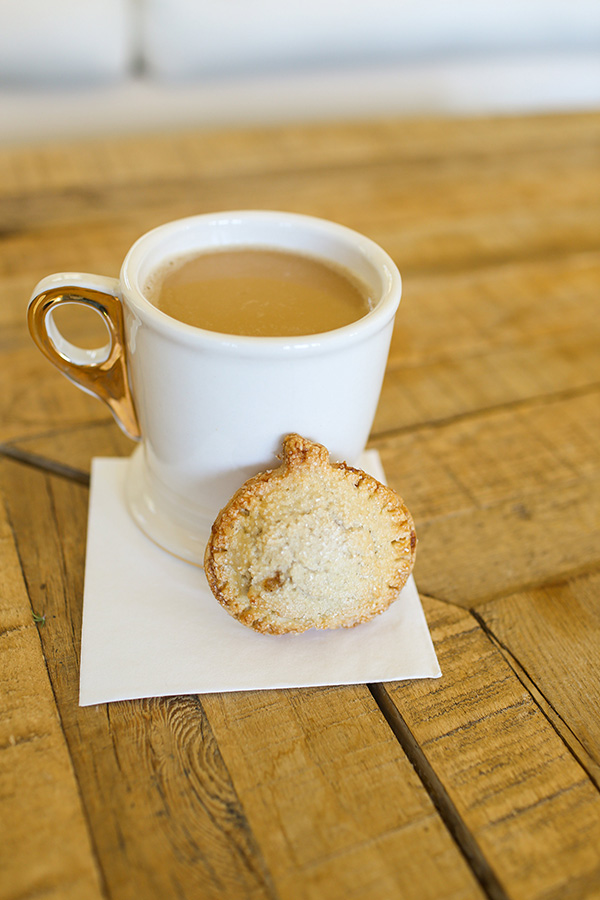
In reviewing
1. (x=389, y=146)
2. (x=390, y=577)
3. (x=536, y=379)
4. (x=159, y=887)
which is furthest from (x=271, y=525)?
(x=389, y=146)

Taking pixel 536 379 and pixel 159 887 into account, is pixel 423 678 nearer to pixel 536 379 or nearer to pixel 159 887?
pixel 159 887

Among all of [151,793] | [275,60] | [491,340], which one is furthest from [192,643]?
[275,60]

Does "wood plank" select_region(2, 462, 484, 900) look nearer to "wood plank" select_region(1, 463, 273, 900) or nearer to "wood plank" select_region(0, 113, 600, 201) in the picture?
"wood plank" select_region(1, 463, 273, 900)

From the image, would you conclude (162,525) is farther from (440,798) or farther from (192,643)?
(440,798)

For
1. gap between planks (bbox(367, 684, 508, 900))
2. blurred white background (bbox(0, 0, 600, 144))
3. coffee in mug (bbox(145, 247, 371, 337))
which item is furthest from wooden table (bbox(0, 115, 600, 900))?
blurred white background (bbox(0, 0, 600, 144))

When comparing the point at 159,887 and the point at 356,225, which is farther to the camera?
the point at 356,225

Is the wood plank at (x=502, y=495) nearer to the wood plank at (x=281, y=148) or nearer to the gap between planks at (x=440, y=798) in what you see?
the gap between planks at (x=440, y=798)
